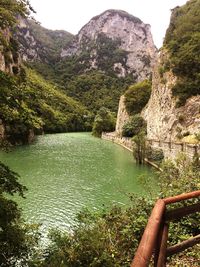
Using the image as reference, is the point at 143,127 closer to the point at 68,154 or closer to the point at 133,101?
the point at 133,101

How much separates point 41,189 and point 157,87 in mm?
24971

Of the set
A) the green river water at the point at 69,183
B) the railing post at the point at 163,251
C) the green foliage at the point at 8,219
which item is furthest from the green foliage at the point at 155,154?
the railing post at the point at 163,251

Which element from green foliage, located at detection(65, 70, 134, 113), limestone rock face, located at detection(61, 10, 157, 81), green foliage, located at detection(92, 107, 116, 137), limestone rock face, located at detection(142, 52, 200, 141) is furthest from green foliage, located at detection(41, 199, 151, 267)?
limestone rock face, located at detection(61, 10, 157, 81)

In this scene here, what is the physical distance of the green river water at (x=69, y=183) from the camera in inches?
601

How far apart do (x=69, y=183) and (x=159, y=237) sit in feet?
65.8

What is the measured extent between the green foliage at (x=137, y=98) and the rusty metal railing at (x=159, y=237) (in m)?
55.7

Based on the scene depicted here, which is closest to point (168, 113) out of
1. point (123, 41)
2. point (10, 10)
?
point (10, 10)

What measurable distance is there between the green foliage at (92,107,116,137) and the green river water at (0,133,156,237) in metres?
33.7

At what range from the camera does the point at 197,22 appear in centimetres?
3359

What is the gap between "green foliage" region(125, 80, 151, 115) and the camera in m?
58.0

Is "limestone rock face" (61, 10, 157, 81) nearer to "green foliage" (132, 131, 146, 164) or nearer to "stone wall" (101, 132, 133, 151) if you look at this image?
"stone wall" (101, 132, 133, 151)

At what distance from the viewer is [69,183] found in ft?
70.5

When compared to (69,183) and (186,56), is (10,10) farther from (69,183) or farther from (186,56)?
(186,56)

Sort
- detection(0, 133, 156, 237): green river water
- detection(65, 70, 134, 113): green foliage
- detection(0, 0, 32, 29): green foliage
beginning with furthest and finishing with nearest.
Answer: detection(65, 70, 134, 113): green foliage, detection(0, 133, 156, 237): green river water, detection(0, 0, 32, 29): green foliage
